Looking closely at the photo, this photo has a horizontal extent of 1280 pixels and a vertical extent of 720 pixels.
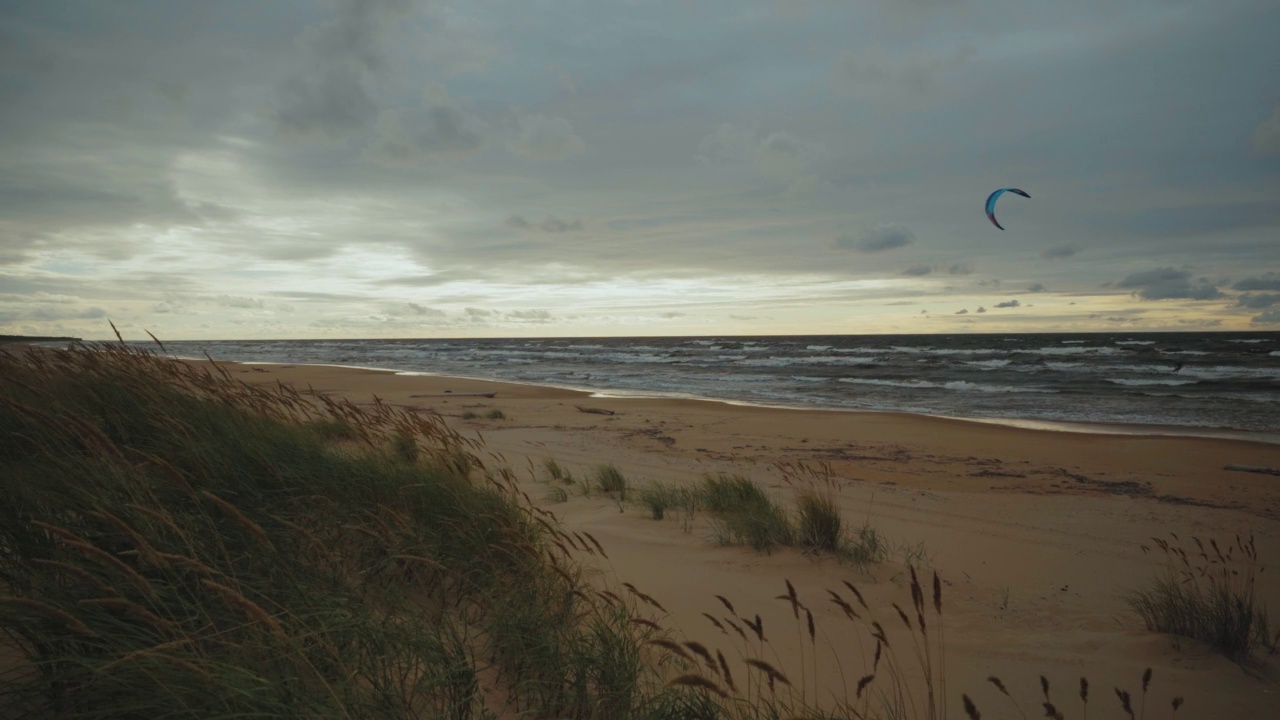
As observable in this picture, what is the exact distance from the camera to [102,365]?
194 inches

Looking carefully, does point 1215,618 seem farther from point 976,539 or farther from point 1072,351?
point 1072,351

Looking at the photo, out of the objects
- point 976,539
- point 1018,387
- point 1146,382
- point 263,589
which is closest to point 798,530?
point 976,539

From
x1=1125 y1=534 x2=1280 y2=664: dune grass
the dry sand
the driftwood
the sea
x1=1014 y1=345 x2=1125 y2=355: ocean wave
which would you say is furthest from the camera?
x1=1014 y1=345 x2=1125 y2=355: ocean wave

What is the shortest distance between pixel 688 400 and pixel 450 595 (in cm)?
1847

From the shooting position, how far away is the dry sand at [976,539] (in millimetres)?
3406

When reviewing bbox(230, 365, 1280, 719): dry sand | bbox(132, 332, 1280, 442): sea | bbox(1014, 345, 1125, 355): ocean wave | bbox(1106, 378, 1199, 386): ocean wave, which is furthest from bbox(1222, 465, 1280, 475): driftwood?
bbox(1014, 345, 1125, 355): ocean wave

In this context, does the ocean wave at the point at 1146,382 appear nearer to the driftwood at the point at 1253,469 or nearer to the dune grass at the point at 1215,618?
the driftwood at the point at 1253,469

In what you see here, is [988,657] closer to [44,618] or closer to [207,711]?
[207,711]

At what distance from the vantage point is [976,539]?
608 centimetres

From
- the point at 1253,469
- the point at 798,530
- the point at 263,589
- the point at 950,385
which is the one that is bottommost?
the point at 1253,469

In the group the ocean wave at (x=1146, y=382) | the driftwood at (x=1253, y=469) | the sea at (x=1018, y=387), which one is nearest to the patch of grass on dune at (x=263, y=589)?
the sea at (x=1018, y=387)

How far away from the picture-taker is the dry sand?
341 centimetres

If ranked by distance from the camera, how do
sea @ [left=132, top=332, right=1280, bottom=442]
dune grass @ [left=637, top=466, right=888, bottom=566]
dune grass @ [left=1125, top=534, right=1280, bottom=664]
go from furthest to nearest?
sea @ [left=132, top=332, right=1280, bottom=442]
dune grass @ [left=637, top=466, right=888, bottom=566]
dune grass @ [left=1125, top=534, right=1280, bottom=664]

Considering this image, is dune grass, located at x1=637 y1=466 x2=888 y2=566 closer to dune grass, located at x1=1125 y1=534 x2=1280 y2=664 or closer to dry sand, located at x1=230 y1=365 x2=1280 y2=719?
dry sand, located at x1=230 y1=365 x2=1280 y2=719
